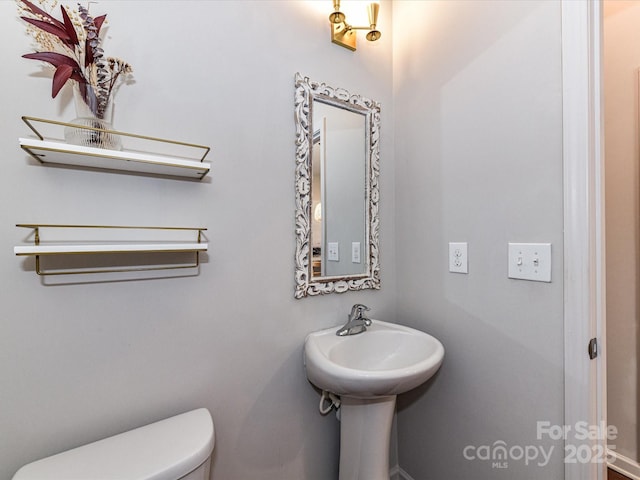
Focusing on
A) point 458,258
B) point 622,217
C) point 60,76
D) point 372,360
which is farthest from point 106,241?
point 622,217

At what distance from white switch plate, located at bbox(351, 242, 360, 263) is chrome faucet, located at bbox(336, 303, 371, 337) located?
0.75 feet

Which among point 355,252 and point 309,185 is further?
point 355,252

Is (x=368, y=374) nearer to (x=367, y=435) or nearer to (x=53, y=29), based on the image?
(x=367, y=435)

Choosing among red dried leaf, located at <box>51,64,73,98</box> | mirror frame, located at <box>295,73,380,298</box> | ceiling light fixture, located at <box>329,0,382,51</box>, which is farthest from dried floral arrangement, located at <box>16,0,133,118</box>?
ceiling light fixture, located at <box>329,0,382,51</box>

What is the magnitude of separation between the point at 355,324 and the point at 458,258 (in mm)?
515

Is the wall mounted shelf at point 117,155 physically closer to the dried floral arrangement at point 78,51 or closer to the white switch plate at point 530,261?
the dried floral arrangement at point 78,51

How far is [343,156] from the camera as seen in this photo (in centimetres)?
138

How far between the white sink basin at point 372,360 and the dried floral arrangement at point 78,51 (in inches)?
40.3

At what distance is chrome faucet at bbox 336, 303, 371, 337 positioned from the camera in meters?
1.26

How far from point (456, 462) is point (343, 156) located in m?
1.42

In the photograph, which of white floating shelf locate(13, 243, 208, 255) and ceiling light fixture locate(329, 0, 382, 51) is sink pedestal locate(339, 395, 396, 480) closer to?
white floating shelf locate(13, 243, 208, 255)

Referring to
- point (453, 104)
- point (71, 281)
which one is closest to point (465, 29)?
point (453, 104)

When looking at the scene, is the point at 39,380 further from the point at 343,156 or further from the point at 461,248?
the point at 461,248

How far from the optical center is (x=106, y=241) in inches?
35.0
